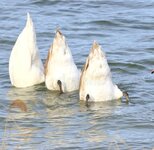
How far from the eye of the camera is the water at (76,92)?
10812 millimetres

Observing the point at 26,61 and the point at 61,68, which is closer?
the point at 61,68

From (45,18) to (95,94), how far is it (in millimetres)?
6830

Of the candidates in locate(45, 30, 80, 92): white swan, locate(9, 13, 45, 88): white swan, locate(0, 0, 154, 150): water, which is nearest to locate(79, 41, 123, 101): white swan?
locate(0, 0, 154, 150): water

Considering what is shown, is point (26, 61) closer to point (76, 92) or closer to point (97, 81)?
point (76, 92)

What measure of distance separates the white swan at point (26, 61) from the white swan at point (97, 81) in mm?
1206

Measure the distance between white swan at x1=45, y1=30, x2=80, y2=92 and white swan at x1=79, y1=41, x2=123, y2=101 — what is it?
1.73 ft

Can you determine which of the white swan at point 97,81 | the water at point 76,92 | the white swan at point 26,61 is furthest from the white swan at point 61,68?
the white swan at point 97,81

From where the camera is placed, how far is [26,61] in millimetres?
13648

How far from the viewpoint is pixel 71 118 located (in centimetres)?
1197

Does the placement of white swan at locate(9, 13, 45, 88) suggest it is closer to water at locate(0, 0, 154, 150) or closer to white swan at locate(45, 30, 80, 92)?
water at locate(0, 0, 154, 150)

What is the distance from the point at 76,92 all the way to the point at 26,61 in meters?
0.99

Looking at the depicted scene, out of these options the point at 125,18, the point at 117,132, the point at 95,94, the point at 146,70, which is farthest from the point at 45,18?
the point at 117,132

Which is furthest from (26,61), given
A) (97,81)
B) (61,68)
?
(97,81)

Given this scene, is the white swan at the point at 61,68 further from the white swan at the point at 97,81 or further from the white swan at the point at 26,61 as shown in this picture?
the white swan at the point at 97,81
